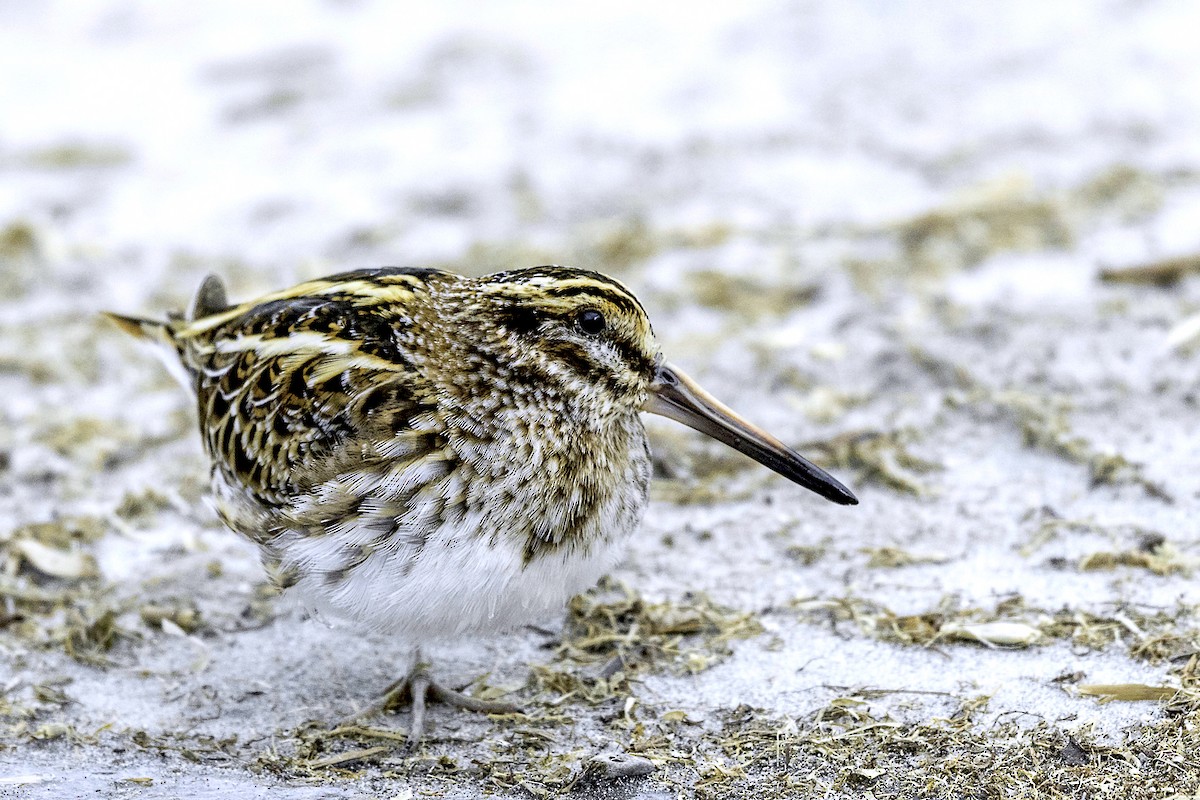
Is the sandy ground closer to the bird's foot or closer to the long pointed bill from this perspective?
the bird's foot

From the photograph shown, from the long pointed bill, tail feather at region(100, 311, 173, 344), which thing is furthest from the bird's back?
tail feather at region(100, 311, 173, 344)

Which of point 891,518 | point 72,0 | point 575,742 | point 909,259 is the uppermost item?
point 72,0

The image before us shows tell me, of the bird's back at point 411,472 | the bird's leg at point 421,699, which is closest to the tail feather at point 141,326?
the bird's back at point 411,472

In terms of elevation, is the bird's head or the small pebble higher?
the bird's head

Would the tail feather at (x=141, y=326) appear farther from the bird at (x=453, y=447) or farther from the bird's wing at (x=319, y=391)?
the bird at (x=453, y=447)

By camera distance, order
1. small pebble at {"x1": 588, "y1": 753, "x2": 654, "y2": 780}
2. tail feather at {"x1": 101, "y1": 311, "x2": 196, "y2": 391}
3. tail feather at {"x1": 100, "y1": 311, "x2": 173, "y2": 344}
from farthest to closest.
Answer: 1. tail feather at {"x1": 100, "y1": 311, "x2": 173, "y2": 344}
2. tail feather at {"x1": 101, "y1": 311, "x2": 196, "y2": 391}
3. small pebble at {"x1": 588, "y1": 753, "x2": 654, "y2": 780}

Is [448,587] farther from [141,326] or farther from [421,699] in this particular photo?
[141,326]

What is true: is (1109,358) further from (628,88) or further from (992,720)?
(628,88)

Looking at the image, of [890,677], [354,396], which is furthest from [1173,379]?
[354,396]
